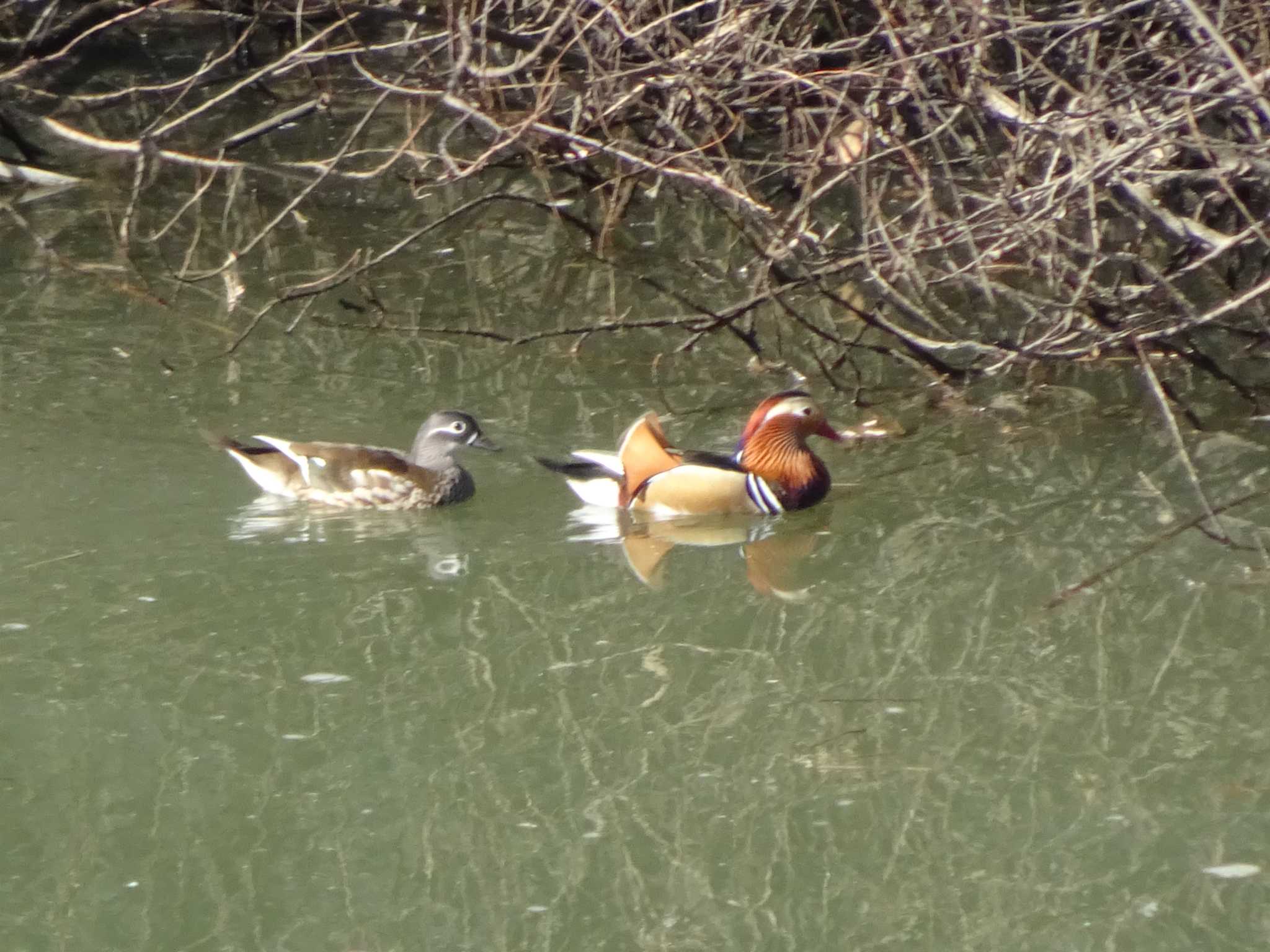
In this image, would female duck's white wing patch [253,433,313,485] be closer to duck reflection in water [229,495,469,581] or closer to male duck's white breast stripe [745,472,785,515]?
duck reflection in water [229,495,469,581]

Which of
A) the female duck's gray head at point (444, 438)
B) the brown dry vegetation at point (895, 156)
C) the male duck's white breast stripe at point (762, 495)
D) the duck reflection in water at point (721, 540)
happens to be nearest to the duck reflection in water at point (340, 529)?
the female duck's gray head at point (444, 438)

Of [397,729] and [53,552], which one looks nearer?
[397,729]

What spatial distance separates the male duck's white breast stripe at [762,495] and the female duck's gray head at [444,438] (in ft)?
3.53

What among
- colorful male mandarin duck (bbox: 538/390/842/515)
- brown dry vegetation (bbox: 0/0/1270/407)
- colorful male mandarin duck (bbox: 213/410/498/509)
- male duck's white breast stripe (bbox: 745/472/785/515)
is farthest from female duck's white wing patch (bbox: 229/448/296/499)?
male duck's white breast stripe (bbox: 745/472/785/515)

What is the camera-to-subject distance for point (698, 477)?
721cm

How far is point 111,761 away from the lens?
197 inches

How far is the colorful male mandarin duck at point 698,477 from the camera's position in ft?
23.6

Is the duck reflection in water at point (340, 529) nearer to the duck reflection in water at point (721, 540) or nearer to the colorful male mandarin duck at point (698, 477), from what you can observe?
the duck reflection in water at point (721, 540)

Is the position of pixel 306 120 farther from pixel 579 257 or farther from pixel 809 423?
pixel 809 423

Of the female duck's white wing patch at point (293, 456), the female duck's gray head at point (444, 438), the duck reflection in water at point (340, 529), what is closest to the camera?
the duck reflection in water at point (340, 529)

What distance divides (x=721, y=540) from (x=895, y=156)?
84.2 inches

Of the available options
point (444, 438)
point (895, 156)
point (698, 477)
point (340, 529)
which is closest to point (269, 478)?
point (340, 529)

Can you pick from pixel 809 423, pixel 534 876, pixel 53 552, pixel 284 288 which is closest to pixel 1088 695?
pixel 534 876

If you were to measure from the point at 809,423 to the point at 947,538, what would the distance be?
3.42 feet
